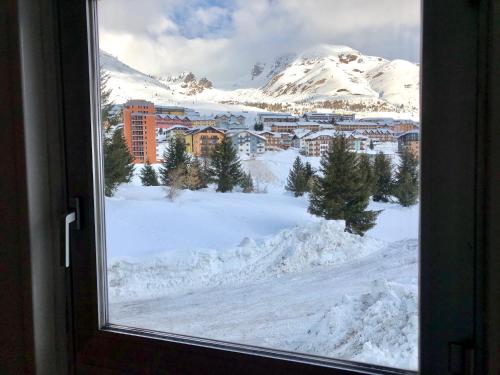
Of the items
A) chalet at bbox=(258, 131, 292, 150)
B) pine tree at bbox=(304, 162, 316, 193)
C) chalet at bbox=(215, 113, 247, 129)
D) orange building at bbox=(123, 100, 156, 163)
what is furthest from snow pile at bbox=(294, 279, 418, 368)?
orange building at bbox=(123, 100, 156, 163)

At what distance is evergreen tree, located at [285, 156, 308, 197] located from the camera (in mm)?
996

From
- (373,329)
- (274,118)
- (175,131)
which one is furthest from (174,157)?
(373,329)

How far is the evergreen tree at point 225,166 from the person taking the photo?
1070 mm

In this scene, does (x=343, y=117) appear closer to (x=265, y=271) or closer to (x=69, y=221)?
(x=265, y=271)

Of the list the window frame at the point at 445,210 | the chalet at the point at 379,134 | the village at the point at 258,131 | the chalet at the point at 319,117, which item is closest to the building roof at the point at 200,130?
the village at the point at 258,131

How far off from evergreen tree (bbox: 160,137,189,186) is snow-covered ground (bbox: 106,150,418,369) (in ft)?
0.18

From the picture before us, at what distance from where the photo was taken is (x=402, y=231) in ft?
3.00

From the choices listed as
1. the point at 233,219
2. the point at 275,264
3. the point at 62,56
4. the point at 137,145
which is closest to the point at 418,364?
the point at 275,264

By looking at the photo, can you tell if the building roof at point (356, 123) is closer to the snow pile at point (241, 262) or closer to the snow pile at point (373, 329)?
the snow pile at point (241, 262)

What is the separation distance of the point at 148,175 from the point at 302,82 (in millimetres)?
439

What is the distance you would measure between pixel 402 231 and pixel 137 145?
2.15 ft

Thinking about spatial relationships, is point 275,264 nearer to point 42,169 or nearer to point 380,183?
point 380,183

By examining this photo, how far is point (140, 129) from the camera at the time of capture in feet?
3.71

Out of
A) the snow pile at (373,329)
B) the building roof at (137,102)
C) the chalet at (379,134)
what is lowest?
the snow pile at (373,329)
